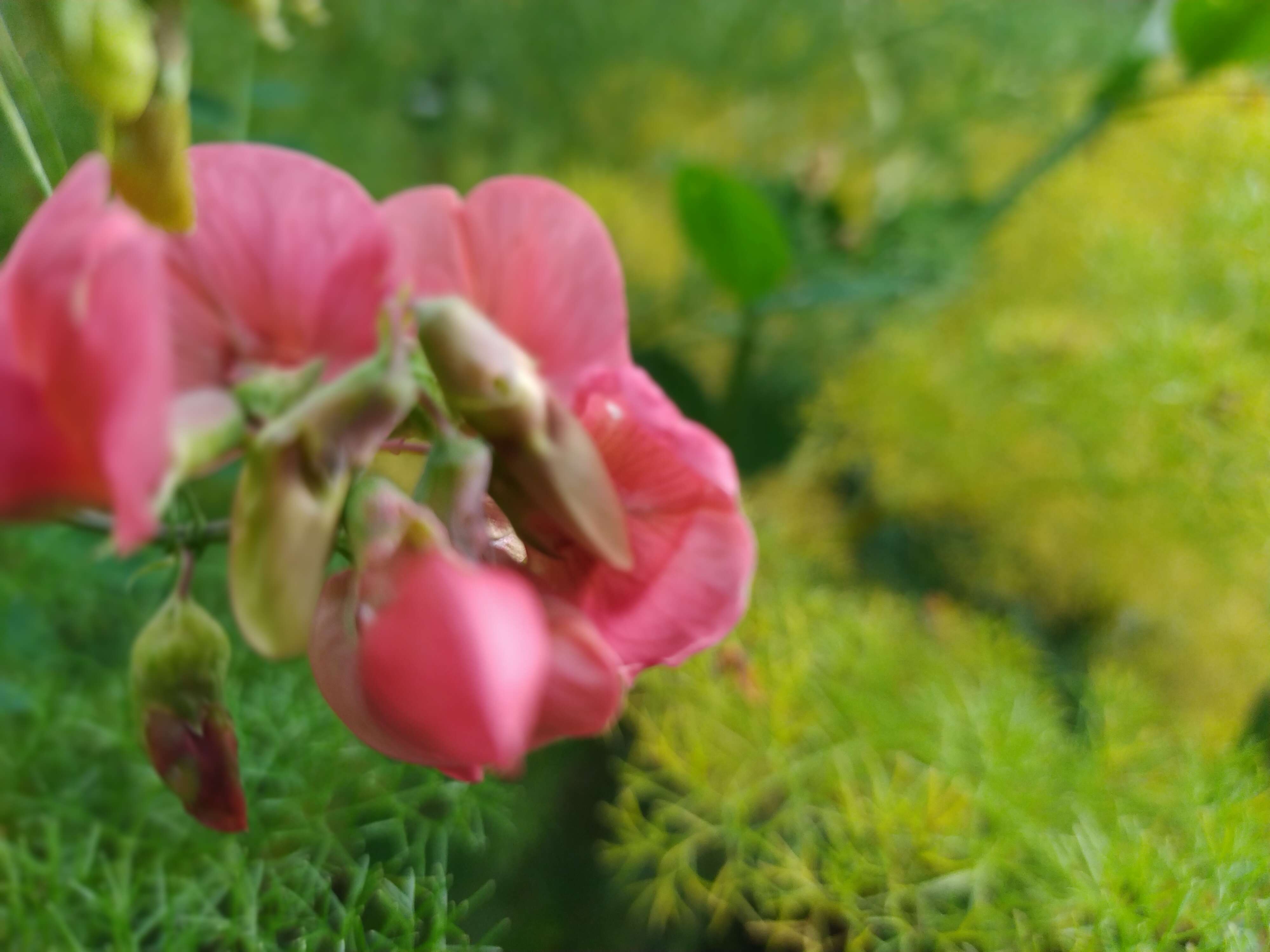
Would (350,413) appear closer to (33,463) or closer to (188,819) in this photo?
(33,463)

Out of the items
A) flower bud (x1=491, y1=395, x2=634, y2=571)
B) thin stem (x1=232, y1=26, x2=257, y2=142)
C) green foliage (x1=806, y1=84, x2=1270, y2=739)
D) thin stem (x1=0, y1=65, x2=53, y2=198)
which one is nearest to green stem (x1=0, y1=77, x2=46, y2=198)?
thin stem (x1=0, y1=65, x2=53, y2=198)

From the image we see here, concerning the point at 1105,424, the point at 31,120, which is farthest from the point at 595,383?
the point at 1105,424

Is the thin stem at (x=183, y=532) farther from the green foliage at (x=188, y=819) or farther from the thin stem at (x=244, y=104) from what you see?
the thin stem at (x=244, y=104)

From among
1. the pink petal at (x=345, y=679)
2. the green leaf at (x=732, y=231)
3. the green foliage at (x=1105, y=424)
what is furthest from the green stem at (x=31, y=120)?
the green foliage at (x=1105, y=424)

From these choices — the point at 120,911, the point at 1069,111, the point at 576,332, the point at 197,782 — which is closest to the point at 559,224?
the point at 576,332

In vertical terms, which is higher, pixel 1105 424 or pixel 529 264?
pixel 529 264

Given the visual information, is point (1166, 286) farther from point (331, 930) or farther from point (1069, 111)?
point (331, 930)
